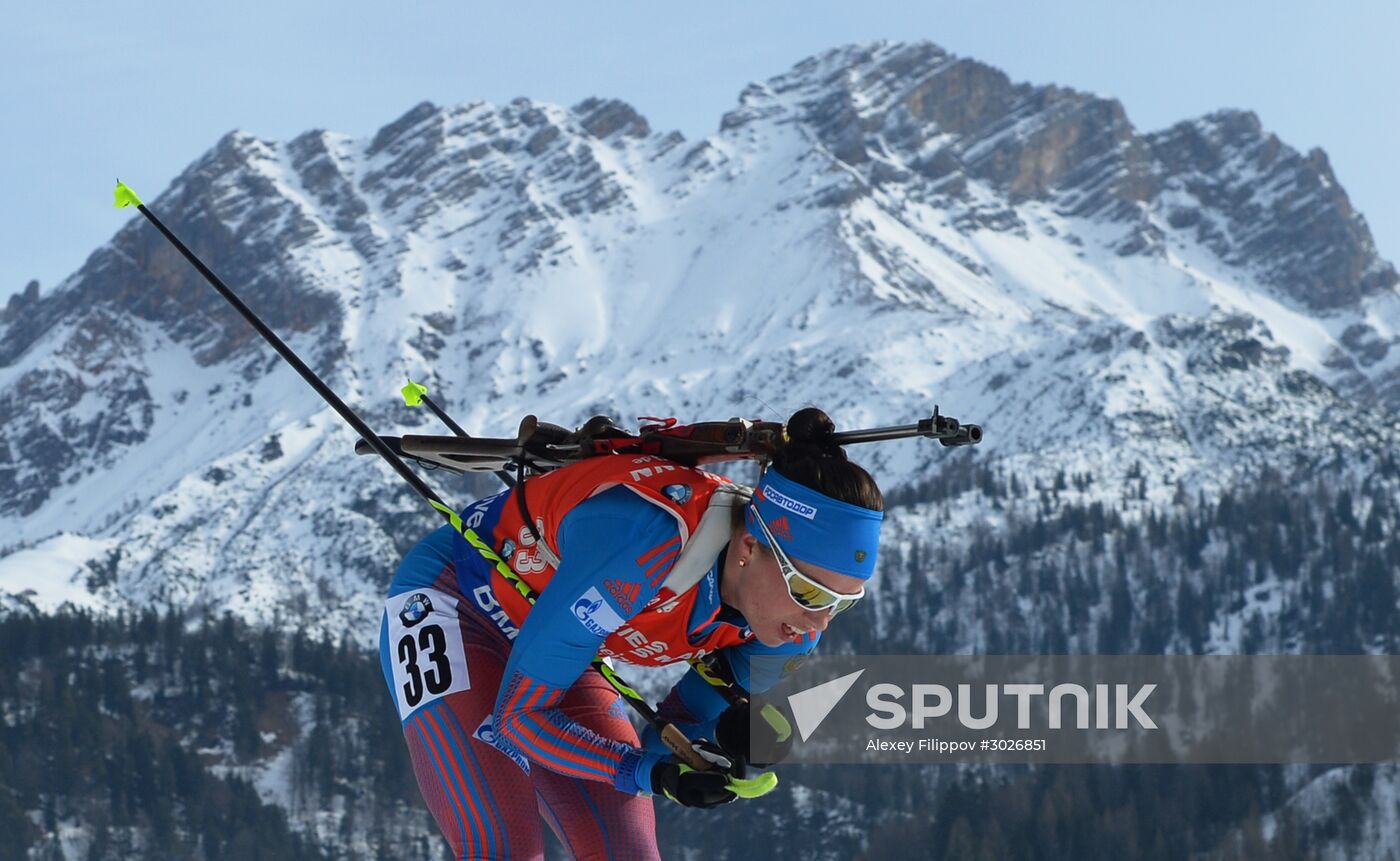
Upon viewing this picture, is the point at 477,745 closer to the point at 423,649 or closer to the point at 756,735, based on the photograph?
the point at 423,649

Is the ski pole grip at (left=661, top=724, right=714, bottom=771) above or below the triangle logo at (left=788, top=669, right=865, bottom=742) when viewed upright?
below

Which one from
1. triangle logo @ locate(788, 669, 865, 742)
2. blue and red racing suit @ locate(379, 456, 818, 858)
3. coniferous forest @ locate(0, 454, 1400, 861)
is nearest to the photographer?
blue and red racing suit @ locate(379, 456, 818, 858)

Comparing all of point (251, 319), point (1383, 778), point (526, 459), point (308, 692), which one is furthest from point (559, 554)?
point (308, 692)

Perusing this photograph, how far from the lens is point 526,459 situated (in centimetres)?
721

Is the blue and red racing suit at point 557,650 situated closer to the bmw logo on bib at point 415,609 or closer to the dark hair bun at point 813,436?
the bmw logo on bib at point 415,609

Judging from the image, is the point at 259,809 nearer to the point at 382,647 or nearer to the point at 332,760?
the point at 332,760

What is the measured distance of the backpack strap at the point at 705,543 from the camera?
631cm

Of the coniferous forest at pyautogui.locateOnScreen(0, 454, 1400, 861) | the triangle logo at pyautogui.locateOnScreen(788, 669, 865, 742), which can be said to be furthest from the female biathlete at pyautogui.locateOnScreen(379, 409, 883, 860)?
the coniferous forest at pyautogui.locateOnScreen(0, 454, 1400, 861)

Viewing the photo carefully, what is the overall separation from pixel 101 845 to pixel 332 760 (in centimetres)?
2603

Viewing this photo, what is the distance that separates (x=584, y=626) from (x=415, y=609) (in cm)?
123

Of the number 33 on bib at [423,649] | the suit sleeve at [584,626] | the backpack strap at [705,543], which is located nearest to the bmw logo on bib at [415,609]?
the number 33 on bib at [423,649]

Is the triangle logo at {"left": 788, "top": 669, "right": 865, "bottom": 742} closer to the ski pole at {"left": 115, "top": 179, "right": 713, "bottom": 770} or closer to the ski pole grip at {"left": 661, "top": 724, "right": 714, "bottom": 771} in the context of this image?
the ski pole at {"left": 115, "top": 179, "right": 713, "bottom": 770}

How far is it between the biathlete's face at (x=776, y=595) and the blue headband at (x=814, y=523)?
53mm

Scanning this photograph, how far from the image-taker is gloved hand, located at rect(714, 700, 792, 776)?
652 cm
